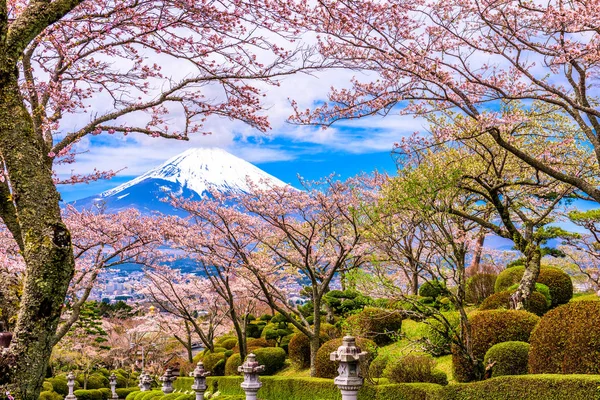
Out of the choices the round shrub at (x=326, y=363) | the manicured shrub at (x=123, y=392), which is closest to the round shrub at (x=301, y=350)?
the round shrub at (x=326, y=363)

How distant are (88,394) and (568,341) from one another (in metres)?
23.0

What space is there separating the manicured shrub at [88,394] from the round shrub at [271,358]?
11.1m

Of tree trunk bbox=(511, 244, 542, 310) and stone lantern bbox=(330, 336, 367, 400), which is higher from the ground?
tree trunk bbox=(511, 244, 542, 310)

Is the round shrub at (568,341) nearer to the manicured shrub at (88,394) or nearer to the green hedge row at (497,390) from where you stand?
the green hedge row at (497,390)

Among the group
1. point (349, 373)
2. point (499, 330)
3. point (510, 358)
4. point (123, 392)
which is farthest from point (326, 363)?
point (123, 392)

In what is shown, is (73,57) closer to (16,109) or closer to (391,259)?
(16,109)

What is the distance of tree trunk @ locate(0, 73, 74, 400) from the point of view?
12.7ft

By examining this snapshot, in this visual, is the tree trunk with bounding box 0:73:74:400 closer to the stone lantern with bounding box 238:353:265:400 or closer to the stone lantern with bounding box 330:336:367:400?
the stone lantern with bounding box 330:336:367:400

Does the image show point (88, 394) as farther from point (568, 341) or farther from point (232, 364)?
point (568, 341)

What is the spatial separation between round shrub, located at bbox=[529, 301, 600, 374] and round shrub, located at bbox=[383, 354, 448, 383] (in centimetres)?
224

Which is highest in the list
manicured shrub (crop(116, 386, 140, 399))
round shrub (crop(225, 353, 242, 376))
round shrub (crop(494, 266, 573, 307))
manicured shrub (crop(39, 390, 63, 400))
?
round shrub (crop(494, 266, 573, 307))

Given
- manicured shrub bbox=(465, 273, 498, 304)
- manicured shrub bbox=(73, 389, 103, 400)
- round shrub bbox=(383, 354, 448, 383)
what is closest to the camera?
round shrub bbox=(383, 354, 448, 383)

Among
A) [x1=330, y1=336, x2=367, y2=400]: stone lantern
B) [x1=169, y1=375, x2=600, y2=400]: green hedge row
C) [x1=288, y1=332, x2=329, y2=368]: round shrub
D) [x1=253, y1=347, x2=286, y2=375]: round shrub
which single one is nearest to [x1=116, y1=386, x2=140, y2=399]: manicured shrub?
[x1=253, y1=347, x2=286, y2=375]: round shrub

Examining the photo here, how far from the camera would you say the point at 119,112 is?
330 inches
